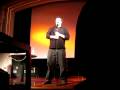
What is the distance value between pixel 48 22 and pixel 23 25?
2.52 feet

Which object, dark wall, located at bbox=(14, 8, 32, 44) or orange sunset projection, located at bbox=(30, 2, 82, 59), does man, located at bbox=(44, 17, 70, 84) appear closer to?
orange sunset projection, located at bbox=(30, 2, 82, 59)

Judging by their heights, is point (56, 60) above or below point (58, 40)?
below

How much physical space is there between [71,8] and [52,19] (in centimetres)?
66

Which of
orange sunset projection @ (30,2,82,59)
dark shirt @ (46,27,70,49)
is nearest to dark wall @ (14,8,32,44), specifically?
orange sunset projection @ (30,2,82,59)

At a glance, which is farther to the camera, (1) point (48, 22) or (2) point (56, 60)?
(1) point (48, 22)

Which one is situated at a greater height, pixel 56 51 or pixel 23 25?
pixel 23 25

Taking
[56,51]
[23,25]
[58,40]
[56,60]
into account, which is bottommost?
[56,60]

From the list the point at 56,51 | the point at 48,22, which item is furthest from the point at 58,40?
the point at 48,22

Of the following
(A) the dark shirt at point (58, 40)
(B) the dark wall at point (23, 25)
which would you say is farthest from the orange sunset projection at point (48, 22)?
(A) the dark shirt at point (58, 40)

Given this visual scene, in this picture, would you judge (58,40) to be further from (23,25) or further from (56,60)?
(23,25)

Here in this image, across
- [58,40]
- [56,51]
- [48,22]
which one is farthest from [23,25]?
[56,51]

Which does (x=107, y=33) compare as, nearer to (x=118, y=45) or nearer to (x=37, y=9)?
(x=118, y=45)

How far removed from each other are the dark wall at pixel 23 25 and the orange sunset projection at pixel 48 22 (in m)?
0.12

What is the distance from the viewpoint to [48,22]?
317 inches
